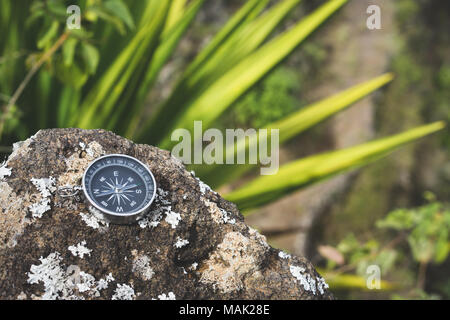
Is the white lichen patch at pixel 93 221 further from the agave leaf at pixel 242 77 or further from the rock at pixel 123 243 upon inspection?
the agave leaf at pixel 242 77

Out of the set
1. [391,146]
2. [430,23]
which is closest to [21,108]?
[391,146]

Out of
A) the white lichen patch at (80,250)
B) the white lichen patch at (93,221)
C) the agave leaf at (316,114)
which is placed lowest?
the white lichen patch at (80,250)

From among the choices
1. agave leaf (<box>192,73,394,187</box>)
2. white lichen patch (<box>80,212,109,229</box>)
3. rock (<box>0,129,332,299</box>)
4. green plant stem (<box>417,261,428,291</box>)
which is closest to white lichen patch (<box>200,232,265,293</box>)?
rock (<box>0,129,332,299</box>)
